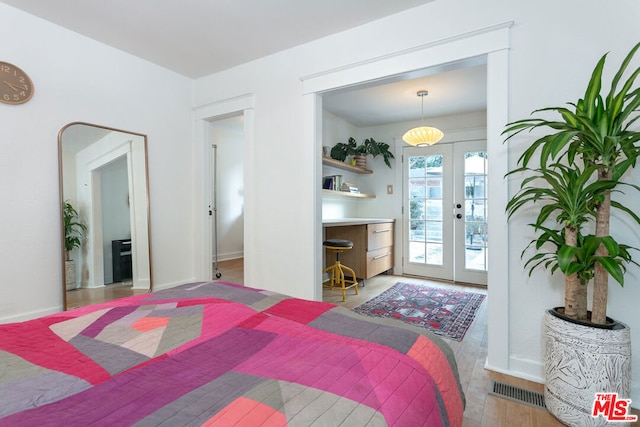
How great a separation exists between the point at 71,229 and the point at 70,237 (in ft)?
0.22

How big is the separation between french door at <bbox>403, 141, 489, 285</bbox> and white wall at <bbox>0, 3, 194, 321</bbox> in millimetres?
3452

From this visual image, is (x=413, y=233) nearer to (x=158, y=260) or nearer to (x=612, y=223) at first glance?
(x=612, y=223)

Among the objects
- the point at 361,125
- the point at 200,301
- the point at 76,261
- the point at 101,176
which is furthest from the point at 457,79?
the point at 76,261

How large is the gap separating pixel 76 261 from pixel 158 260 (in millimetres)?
725

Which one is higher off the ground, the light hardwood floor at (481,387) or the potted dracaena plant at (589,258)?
the potted dracaena plant at (589,258)

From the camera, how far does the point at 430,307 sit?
3.28 meters

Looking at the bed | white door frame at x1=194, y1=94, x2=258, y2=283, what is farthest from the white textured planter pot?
white door frame at x1=194, y1=94, x2=258, y2=283

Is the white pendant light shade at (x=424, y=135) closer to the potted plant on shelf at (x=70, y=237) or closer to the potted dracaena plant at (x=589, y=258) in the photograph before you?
the potted dracaena plant at (x=589, y=258)

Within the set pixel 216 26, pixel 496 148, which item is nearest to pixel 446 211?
pixel 496 148

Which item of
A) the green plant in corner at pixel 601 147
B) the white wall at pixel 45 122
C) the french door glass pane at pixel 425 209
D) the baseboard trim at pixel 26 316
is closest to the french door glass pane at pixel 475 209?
the french door glass pane at pixel 425 209

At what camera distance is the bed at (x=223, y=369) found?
0.62m

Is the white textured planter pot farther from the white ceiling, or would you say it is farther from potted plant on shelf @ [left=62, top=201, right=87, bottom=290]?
potted plant on shelf @ [left=62, top=201, right=87, bottom=290]

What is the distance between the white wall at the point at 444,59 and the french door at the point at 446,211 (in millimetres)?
2467

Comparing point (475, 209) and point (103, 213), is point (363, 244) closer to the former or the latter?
point (475, 209)
